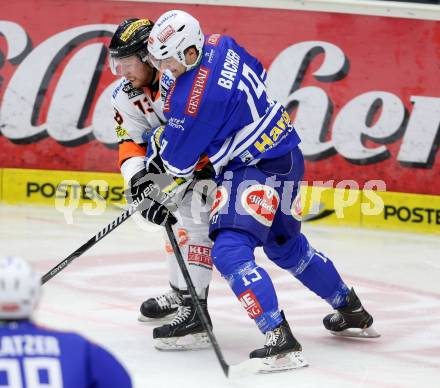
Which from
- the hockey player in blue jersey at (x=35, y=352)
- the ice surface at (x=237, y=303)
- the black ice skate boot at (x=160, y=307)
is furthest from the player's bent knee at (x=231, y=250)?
the hockey player in blue jersey at (x=35, y=352)

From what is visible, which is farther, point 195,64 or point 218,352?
point 195,64

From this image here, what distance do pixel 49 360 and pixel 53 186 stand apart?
5.26 metres

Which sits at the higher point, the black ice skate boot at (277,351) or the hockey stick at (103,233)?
the hockey stick at (103,233)

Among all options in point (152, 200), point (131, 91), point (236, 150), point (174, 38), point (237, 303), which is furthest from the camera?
point (237, 303)

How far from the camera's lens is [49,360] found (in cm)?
240

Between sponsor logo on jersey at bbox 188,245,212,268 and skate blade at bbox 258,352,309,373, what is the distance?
1.95 ft

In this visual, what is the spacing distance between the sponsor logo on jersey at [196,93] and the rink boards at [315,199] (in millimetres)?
2937

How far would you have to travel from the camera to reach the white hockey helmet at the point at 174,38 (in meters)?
4.41

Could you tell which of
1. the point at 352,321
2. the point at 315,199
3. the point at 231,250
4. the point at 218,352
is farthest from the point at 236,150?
the point at 315,199

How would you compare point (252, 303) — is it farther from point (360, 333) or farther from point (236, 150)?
point (360, 333)

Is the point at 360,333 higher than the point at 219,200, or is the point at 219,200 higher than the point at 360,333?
the point at 219,200

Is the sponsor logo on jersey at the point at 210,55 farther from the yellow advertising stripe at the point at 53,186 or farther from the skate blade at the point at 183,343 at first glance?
the yellow advertising stripe at the point at 53,186

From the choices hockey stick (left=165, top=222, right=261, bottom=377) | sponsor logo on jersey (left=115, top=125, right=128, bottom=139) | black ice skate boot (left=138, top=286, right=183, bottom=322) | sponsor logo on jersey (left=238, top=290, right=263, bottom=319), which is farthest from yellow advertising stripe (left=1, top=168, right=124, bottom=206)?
sponsor logo on jersey (left=238, top=290, right=263, bottom=319)

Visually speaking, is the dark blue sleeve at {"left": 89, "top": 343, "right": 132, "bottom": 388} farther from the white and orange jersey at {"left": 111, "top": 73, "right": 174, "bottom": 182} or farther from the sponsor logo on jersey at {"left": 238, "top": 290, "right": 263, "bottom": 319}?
the white and orange jersey at {"left": 111, "top": 73, "right": 174, "bottom": 182}
